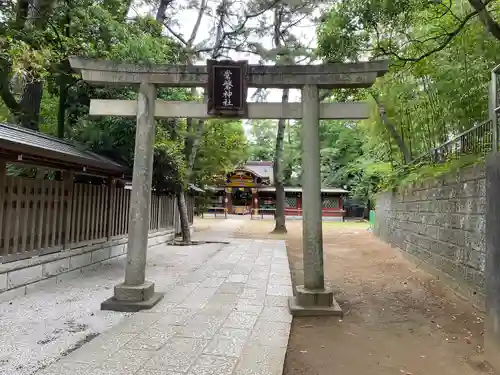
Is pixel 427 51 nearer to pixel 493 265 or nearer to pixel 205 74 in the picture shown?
pixel 205 74

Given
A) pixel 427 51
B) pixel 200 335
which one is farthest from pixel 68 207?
pixel 427 51

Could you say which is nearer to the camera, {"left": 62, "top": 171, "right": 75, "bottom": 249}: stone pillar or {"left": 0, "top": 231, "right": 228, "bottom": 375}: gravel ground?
{"left": 0, "top": 231, "right": 228, "bottom": 375}: gravel ground

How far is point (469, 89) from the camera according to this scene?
7395 millimetres

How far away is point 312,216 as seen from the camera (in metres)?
5.14

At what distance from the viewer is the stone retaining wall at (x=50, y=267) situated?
5125 mm

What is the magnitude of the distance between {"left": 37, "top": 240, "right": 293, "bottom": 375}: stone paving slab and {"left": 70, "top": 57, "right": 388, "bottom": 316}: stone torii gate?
0.58m

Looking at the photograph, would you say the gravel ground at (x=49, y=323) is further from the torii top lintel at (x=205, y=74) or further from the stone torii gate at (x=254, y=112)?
the torii top lintel at (x=205, y=74)

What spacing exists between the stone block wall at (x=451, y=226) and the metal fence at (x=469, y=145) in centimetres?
48

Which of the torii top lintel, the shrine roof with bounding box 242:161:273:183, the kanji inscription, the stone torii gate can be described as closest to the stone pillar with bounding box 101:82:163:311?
the stone torii gate

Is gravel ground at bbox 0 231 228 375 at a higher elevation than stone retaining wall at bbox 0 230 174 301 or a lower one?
lower

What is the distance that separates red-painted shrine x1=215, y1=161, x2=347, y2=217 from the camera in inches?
1233

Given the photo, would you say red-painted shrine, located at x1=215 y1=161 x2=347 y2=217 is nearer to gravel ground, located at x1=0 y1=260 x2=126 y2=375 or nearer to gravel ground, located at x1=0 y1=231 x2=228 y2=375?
gravel ground, located at x1=0 y1=231 x2=228 y2=375

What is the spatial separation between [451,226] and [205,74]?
531 centimetres

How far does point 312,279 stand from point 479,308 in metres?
2.54
